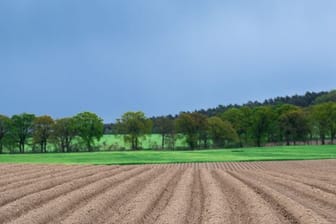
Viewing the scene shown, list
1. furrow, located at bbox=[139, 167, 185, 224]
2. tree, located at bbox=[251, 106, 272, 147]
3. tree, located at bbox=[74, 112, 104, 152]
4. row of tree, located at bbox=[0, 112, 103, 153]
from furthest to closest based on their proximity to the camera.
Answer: tree, located at bbox=[251, 106, 272, 147], tree, located at bbox=[74, 112, 104, 152], row of tree, located at bbox=[0, 112, 103, 153], furrow, located at bbox=[139, 167, 185, 224]

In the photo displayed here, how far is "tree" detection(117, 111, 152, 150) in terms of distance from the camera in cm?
10394

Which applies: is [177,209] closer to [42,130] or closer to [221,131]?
[221,131]

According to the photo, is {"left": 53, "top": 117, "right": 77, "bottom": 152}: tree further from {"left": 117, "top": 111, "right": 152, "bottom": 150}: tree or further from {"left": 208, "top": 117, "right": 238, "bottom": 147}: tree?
{"left": 208, "top": 117, "right": 238, "bottom": 147}: tree

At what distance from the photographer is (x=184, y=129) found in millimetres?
103500

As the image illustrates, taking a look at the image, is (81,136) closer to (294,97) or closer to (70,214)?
(70,214)

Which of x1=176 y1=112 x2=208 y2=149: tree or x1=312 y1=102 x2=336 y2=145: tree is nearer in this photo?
x1=176 y1=112 x2=208 y2=149: tree

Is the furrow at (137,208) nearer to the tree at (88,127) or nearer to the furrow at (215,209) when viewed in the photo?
the furrow at (215,209)

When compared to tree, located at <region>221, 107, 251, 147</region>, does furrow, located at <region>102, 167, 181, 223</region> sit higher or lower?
lower

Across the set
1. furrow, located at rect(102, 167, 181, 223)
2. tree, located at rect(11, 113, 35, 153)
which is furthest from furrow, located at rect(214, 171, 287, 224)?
tree, located at rect(11, 113, 35, 153)

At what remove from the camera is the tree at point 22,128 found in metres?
100

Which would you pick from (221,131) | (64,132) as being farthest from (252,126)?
(64,132)

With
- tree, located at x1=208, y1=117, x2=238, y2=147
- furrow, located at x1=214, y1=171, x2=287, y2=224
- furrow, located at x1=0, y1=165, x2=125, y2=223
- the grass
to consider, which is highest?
tree, located at x1=208, y1=117, x2=238, y2=147

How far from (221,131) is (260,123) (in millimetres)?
9295

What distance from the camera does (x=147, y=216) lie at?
50.5 feet
